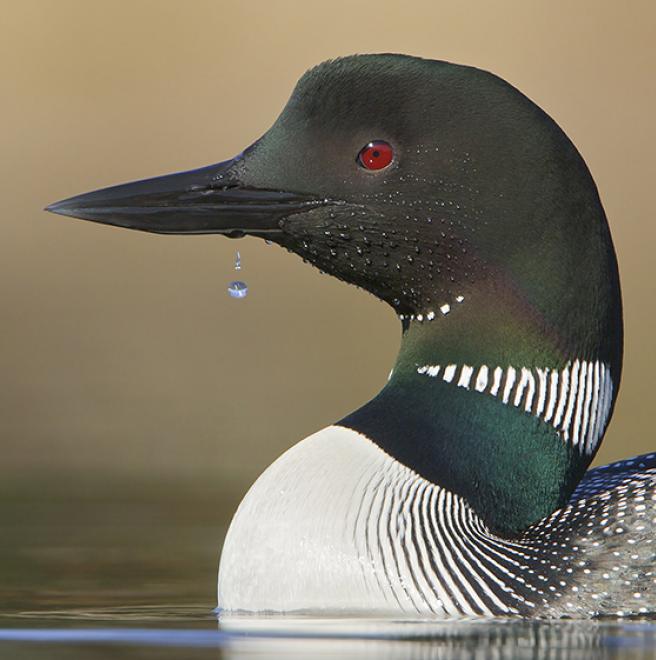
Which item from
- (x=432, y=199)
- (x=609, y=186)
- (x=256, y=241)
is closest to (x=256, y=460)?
(x=432, y=199)

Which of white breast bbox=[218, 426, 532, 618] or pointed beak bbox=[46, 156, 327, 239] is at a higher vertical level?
pointed beak bbox=[46, 156, 327, 239]

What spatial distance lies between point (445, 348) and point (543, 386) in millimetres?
273

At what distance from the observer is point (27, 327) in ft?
46.3

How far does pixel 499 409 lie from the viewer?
18.8 ft

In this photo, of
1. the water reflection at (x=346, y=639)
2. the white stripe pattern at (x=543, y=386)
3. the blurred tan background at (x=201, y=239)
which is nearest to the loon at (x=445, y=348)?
the white stripe pattern at (x=543, y=386)

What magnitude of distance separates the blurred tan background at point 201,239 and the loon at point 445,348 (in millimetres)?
3205

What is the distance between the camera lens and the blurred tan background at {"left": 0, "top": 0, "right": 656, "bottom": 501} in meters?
10.6

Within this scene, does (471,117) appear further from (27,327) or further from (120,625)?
(27,327)

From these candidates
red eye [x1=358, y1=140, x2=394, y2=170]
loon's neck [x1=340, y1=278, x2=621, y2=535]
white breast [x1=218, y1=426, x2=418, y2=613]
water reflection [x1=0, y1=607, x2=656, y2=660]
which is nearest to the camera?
water reflection [x1=0, y1=607, x2=656, y2=660]

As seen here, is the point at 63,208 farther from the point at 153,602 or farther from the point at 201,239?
the point at 201,239

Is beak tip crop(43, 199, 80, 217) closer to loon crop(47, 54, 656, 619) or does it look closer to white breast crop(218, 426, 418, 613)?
loon crop(47, 54, 656, 619)

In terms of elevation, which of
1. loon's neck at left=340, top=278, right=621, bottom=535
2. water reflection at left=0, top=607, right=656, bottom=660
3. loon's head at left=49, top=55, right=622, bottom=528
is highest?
loon's head at left=49, top=55, right=622, bottom=528

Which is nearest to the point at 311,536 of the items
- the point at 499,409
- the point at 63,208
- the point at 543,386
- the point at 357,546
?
the point at 357,546

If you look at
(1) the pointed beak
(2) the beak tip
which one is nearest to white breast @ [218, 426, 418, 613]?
(1) the pointed beak
